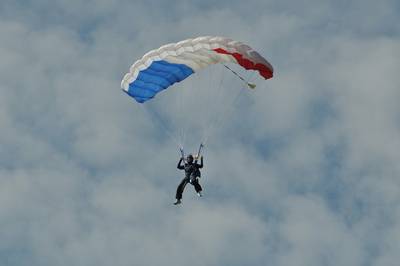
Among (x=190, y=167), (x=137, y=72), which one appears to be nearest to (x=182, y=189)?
(x=190, y=167)

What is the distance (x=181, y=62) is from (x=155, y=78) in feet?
4.13

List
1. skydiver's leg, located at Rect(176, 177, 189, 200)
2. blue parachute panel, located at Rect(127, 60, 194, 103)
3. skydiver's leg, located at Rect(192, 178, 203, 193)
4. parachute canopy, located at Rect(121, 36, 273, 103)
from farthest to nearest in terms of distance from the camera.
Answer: blue parachute panel, located at Rect(127, 60, 194, 103) → skydiver's leg, located at Rect(176, 177, 189, 200) → skydiver's leg, located at Rect(192, 178, 203, 193) → parachute canopy, located at Rect(121, 36, 273, 103)

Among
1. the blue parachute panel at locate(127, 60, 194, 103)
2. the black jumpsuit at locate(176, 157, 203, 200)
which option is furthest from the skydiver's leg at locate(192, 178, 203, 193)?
the blue parachute panel at locate(127, 60, 194, 103)

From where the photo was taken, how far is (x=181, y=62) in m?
54.7

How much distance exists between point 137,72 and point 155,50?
1.30m

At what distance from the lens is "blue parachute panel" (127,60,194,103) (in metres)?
54.9

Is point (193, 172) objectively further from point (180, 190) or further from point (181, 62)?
point (181, 62)

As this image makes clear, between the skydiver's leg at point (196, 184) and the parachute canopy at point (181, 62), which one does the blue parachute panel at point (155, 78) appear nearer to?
the parachute canopy at point (181, 62)

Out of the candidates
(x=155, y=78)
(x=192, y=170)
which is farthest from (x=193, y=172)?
(x=155, y=78)

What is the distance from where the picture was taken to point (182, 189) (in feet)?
178

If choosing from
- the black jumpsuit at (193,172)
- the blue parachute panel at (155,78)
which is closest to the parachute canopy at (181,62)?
the blue parachute panel at (155,78)

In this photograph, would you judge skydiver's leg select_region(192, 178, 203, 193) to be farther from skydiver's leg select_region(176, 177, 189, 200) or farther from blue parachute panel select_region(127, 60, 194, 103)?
blue parachute panel select_region(127, 60, 194, 103)

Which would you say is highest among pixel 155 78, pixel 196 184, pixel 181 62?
pixel 181 62

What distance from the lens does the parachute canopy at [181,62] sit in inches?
2082
